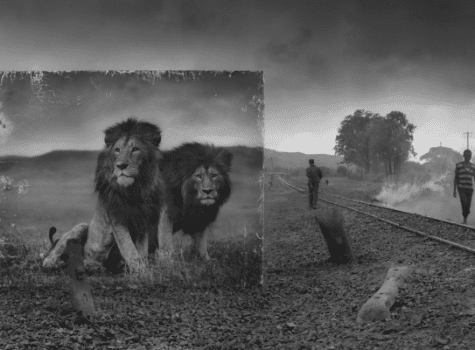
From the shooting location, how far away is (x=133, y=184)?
1073cm

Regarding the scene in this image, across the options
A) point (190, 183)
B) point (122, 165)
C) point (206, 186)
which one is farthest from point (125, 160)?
point (206, 186)

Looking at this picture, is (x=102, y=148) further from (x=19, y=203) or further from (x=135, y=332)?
(x=135, y=332)


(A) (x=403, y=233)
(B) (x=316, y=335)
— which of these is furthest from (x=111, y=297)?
(A) (x=403, y=233)

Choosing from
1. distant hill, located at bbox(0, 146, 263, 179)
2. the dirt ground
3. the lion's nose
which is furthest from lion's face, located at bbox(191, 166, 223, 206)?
the dirt ground

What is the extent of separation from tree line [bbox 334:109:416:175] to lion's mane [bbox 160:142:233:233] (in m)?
48.0

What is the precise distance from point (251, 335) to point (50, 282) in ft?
13.3

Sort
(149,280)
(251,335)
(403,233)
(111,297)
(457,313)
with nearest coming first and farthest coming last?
(457,313) < (251,335) < (111,297) < (149,280) < (403,233)

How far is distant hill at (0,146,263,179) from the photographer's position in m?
10.8

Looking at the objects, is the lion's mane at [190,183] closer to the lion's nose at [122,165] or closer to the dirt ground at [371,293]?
the lion's nose at [122,165]

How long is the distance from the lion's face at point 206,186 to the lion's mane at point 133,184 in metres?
0.74

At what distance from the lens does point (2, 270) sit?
10.5 metres

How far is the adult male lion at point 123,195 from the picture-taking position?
10680 mm

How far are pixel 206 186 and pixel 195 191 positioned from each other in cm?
24

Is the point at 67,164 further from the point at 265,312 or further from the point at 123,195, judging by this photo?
the point at 265,312
